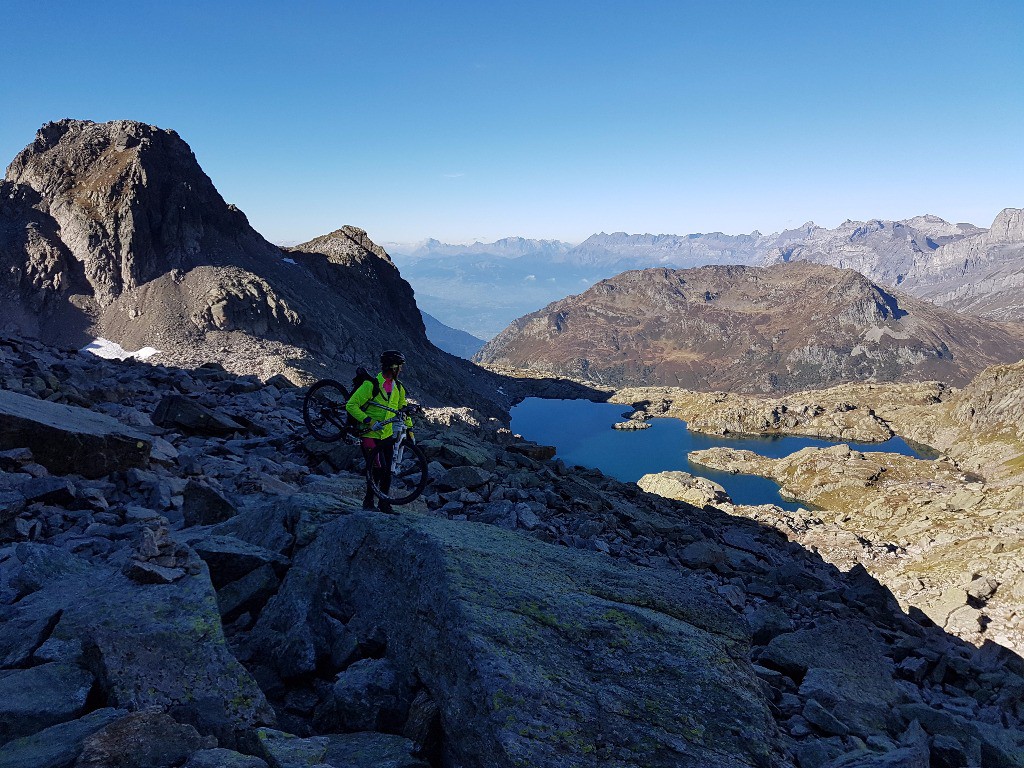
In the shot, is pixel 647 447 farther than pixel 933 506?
Yes

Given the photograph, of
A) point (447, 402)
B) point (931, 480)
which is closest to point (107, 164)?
point (447, 402)

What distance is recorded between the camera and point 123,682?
223 inches

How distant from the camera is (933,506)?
8656 centimetres

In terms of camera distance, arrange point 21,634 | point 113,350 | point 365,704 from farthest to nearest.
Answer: point 113,350 < point 21,634 < point 365,704

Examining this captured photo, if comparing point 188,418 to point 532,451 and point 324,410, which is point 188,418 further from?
point 532,451

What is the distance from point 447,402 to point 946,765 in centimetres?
9737

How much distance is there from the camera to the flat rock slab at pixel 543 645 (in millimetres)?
5461

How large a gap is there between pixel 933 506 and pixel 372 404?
102940mm

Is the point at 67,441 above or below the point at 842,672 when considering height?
above

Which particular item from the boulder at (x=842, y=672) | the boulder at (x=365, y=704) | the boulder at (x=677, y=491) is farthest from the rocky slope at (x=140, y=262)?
the boulder at (x=365, y=704)

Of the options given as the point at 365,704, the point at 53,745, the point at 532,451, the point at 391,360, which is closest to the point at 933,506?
the point at 532,451

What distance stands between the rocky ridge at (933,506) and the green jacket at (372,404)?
37773 millimetres

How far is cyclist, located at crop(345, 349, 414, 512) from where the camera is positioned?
12.1m

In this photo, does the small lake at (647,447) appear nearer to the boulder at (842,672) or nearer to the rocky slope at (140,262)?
the rocky slope at (140,262)
